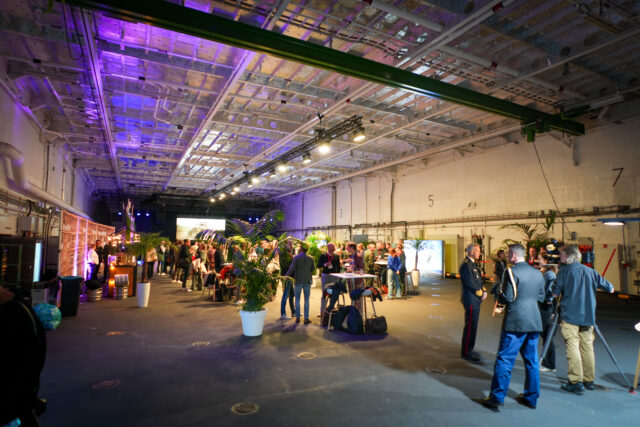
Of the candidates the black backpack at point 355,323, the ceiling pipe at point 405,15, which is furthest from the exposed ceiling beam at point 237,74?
the black backpack at point 355,323

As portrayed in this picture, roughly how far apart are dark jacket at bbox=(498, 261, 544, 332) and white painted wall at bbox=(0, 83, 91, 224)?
8581 mm

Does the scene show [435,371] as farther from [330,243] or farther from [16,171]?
[16,171]

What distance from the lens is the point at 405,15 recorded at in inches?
227

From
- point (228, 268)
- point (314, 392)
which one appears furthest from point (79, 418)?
point (228, 268)

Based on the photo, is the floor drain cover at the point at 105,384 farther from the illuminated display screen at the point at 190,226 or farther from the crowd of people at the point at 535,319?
the illuminated display screen at the point at 190,226

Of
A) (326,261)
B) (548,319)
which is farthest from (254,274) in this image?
(548,319)

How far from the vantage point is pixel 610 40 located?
6465 mm

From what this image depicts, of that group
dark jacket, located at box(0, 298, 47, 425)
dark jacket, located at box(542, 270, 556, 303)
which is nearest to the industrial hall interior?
dark jacket, located at box(0, 298, 47, 425)

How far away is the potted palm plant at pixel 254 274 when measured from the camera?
19.5 ft

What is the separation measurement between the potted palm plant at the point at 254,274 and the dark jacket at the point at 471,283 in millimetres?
A: 3101

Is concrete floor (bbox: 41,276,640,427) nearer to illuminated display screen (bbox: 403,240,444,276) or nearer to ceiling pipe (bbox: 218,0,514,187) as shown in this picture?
ceiling pipe (bbox: 218,0,514,187)

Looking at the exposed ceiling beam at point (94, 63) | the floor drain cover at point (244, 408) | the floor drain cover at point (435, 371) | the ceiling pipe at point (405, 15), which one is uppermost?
the ceiling pipe at point (405, 15)

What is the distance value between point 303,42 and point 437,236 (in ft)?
39.5

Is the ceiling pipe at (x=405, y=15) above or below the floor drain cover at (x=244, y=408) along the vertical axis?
above
